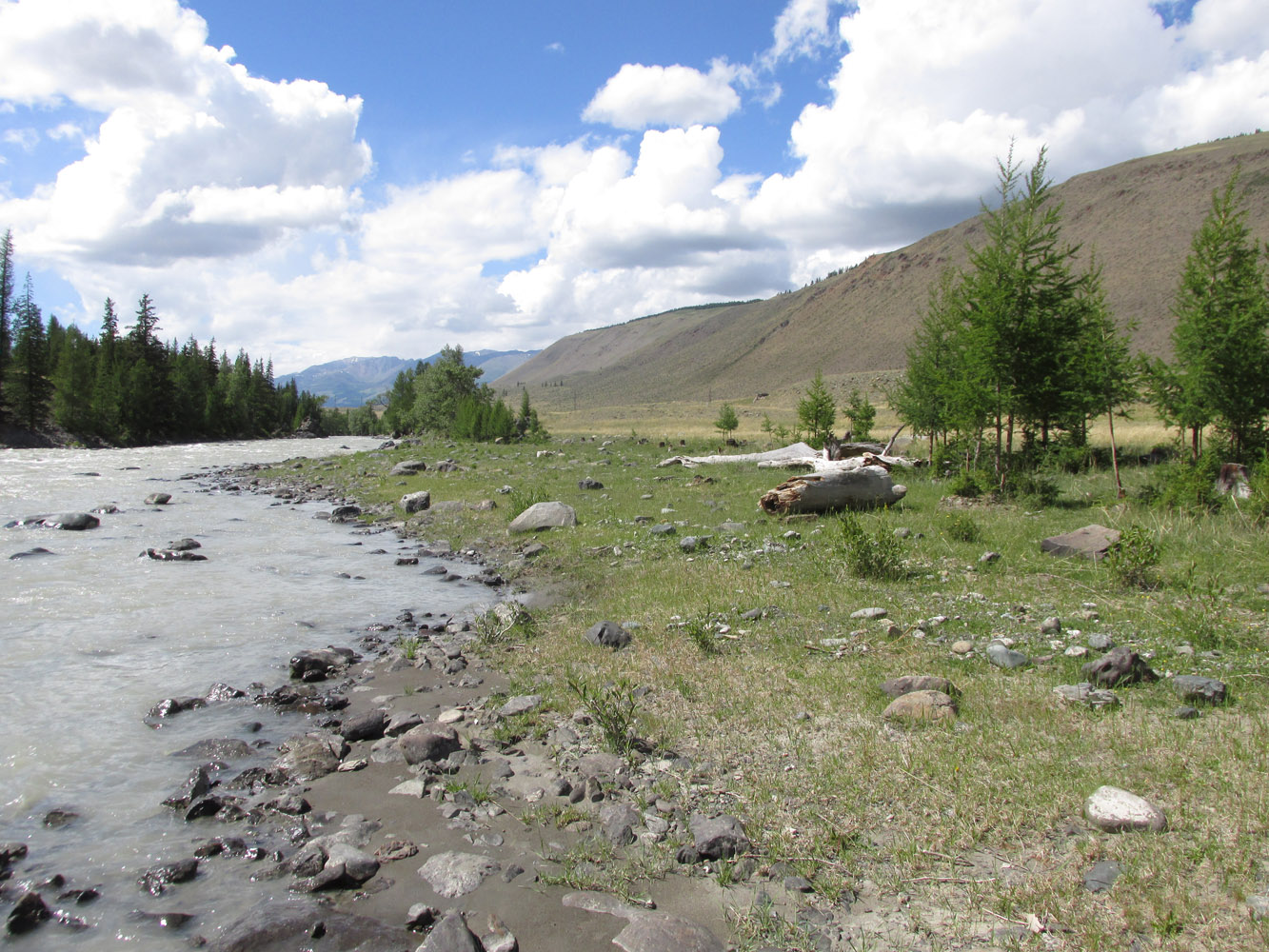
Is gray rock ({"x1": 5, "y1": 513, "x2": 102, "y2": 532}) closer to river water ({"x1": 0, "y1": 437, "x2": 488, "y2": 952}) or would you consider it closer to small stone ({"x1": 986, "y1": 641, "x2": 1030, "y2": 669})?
river water ({"x1": 0, "y1": 437, "x2": 488, "y2": 952})

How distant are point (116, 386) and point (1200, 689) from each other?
87908mm

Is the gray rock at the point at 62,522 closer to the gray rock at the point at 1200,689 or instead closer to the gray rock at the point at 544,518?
the gray rock at the point at 544,518

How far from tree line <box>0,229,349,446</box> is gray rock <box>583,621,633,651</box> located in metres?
80.2

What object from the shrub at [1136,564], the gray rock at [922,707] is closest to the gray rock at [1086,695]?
the gray rock at [922,707]

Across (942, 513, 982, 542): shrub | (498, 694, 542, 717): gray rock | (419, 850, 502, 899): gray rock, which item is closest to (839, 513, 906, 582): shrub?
(942, 513, 982, 542): shrub

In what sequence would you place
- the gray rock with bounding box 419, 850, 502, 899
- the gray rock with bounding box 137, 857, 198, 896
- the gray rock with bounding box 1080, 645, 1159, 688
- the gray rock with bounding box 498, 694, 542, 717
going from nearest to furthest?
the gray rock with bounding box 419, 850, 502, 899
the gray rock with bounding box 137, 857, 198, 896
the gray rock with bounding box 1080, 645, 1159, 688
the gray rock with bounding box 498, 694, 542, 717

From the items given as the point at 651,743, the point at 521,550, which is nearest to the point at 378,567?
the point at 521,550

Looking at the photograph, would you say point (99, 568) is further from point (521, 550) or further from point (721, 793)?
point (721, 793)

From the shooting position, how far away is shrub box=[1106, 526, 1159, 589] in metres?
9.23

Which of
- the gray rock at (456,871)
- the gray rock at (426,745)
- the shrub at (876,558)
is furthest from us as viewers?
the shrub at (876,558)

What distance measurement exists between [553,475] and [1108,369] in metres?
18.5

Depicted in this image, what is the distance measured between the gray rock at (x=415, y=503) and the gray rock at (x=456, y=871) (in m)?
17.7

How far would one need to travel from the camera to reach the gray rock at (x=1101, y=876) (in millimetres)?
3834

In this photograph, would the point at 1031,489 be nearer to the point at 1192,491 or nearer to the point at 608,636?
the point at 1192,491
